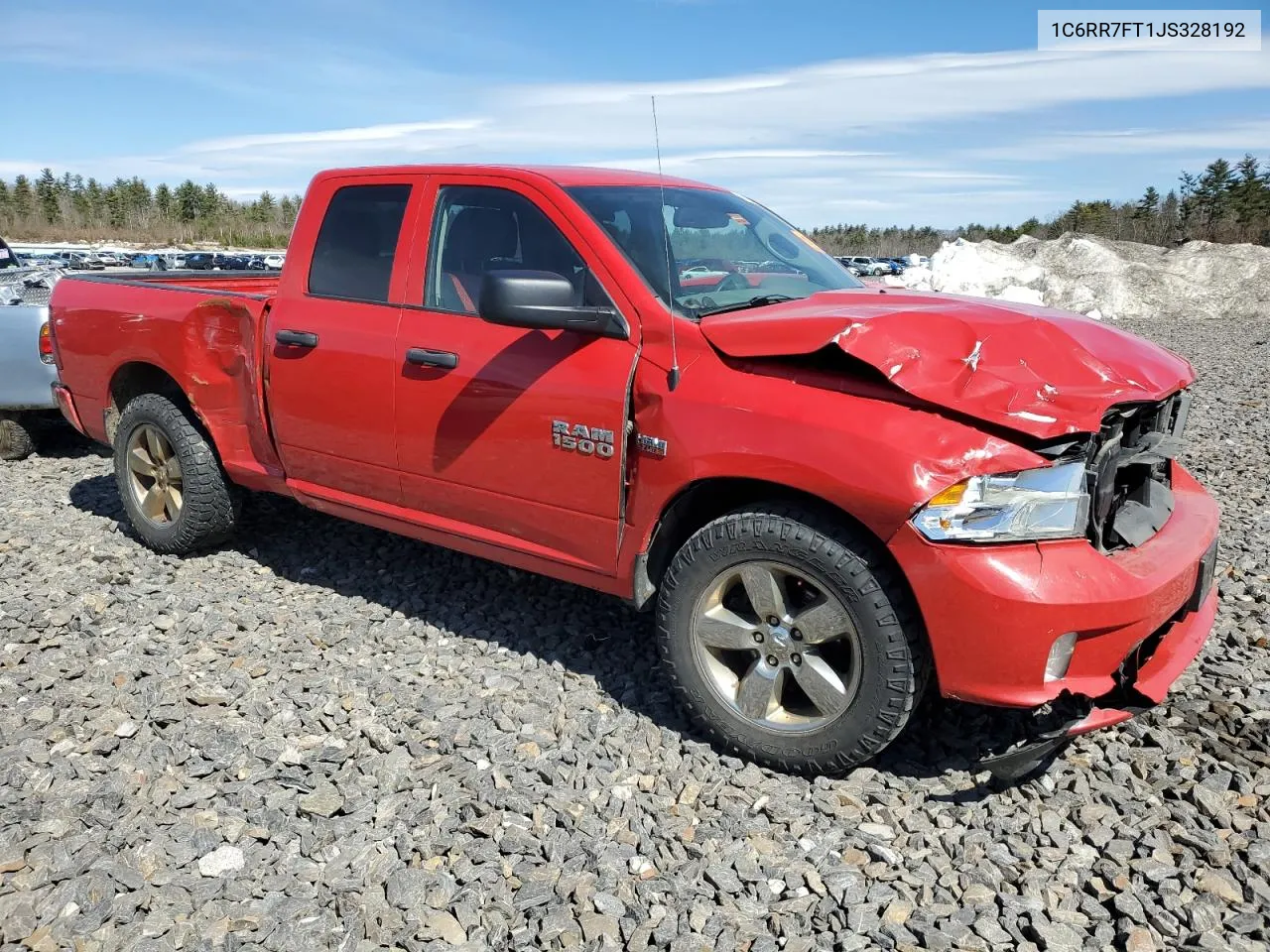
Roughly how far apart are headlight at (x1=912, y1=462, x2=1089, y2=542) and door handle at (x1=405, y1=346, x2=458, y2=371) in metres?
1.89

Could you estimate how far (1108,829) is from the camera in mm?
2898

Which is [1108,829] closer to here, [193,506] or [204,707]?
[204,707]

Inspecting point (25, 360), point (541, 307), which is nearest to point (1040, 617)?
point (541, 307)

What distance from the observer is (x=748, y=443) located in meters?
3.00

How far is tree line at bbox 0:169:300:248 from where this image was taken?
63094 mm

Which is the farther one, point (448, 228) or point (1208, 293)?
point (1208, 293)

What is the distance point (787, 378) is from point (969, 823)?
1484 millimetres

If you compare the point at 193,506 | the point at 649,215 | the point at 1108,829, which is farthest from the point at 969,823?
the point at 193,506

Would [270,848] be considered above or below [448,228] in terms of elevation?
below

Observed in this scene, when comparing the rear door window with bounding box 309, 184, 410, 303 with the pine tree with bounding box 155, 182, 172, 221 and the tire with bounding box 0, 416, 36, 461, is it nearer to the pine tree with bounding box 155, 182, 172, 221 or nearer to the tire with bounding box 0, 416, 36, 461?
the tire with bounding box 0, 416, 36, 461

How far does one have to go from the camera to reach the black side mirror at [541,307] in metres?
3.20

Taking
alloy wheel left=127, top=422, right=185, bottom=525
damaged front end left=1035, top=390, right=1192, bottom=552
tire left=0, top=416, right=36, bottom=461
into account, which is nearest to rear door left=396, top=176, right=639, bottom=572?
damaged front end left=1035, top=390, right=1192, bottom=552

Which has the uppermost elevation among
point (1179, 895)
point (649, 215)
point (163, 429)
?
point (649, 215)

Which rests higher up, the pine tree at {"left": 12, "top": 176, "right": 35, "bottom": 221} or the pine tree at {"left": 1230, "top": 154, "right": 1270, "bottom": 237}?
the pine tree at {"left": 12, "top": 176, "right": 35, "bottom": 221}
